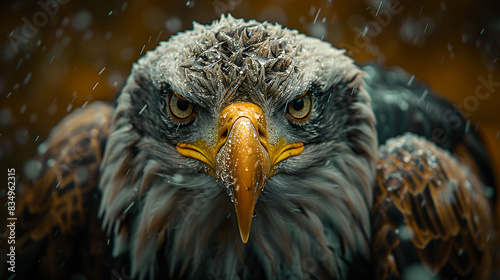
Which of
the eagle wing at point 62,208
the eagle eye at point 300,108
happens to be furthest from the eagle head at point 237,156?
the eagle wing at point 62,208

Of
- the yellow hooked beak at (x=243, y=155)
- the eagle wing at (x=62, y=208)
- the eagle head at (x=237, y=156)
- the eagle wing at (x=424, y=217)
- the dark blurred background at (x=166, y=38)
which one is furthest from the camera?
the dark blurred background at (x=166, y=38)

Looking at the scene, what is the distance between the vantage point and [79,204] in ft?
3.78

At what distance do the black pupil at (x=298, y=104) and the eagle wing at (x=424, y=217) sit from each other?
0.40 meters

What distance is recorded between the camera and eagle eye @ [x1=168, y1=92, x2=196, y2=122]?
2.68 feet

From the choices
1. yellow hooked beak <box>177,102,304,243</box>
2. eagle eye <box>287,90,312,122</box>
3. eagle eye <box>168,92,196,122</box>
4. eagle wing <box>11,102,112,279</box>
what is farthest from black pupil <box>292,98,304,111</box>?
eagle wing <box>11,102,112,279</box>

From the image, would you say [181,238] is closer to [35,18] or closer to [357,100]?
[357,100]

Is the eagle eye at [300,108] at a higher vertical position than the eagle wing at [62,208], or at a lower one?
higher

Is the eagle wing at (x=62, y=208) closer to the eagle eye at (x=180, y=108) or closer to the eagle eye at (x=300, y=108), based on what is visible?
the eagle eye at (x=180, y=108)

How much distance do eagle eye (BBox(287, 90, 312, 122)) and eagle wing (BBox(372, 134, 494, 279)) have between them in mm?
386

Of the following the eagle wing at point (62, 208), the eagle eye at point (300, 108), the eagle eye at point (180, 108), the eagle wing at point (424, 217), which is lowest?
the eagle wing at point (62, 208)

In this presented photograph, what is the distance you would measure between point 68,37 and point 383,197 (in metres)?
1.72

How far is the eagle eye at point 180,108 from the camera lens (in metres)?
0.82

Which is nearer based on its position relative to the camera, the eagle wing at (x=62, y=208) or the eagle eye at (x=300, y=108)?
the eagle eye at (x=300, y=108)

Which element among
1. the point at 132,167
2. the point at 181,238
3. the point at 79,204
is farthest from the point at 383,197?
the point at 79,204
